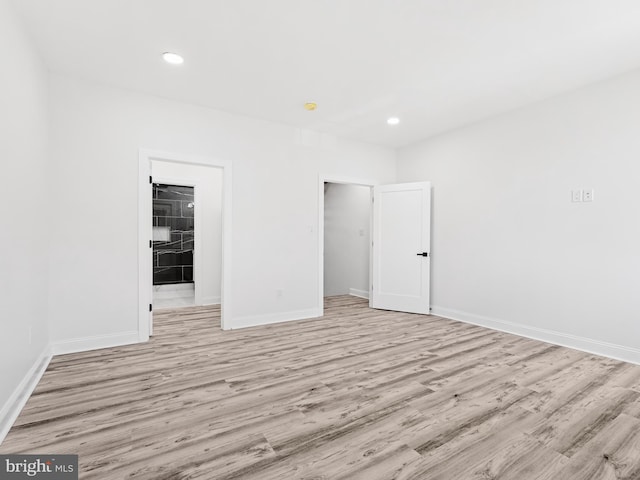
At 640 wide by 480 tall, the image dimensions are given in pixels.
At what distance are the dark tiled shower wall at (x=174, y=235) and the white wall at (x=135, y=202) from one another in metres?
3.79

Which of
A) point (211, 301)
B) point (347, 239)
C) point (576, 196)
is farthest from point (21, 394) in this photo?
point (347, 239)

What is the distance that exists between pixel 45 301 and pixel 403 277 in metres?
4.34

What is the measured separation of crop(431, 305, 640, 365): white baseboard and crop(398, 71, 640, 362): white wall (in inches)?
0.4

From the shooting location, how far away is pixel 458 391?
243 centimetres

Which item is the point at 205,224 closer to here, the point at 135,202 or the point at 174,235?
the point at 135,202

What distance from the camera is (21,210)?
2332 millimetres

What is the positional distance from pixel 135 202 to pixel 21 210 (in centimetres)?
121

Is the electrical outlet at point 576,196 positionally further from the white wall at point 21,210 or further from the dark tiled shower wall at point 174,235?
the dark tiled shower wall at point 174,235

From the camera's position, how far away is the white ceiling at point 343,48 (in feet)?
7.48

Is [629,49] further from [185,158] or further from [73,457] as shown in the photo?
[73,457]

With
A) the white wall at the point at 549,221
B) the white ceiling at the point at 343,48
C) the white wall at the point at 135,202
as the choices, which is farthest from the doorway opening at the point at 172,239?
the white wall at the point at 549,221

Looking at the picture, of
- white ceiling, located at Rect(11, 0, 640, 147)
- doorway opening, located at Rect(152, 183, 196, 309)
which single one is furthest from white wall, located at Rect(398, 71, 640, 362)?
doorway opening, located at Rect(152, 183, 196, 309)

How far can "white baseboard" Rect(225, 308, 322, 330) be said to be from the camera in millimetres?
4137

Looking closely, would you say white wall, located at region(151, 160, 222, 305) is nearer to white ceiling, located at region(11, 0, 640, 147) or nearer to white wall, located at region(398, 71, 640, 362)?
white ceiling, located at region(11, 0, 640, 147)
